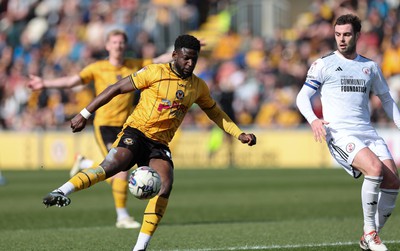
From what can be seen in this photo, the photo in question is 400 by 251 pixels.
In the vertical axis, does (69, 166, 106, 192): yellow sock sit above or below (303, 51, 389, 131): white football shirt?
below

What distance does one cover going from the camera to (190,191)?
1880cm

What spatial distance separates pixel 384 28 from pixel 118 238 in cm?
1950

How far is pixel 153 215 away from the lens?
8.45 meters

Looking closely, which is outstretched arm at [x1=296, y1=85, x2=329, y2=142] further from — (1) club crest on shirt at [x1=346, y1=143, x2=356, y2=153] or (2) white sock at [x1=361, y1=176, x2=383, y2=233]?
(2) white sock at [x1=361, y1=176, x2=383, y2=233]

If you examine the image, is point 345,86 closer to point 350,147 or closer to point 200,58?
point 350,147

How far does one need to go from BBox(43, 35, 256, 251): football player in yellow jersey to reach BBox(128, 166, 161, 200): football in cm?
33

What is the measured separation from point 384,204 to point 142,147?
2602 mm

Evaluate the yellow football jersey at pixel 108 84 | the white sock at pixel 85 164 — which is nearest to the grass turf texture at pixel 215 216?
the white sock at pixel 85 164

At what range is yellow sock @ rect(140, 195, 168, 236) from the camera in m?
8.41

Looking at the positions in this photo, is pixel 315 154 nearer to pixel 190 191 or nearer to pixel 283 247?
pixel 190 191

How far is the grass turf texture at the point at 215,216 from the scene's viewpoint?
10031 mm

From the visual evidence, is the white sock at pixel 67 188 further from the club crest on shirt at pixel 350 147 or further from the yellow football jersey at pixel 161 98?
the club crest on shirt at pixel 350 147

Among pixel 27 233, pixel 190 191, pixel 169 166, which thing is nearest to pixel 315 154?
pixel 190 191

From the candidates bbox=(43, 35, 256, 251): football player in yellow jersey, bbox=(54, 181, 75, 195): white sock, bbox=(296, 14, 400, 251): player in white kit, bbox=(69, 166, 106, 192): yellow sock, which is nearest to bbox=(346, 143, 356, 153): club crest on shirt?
bbox=(296, 14, 400, 251): player in white kit
